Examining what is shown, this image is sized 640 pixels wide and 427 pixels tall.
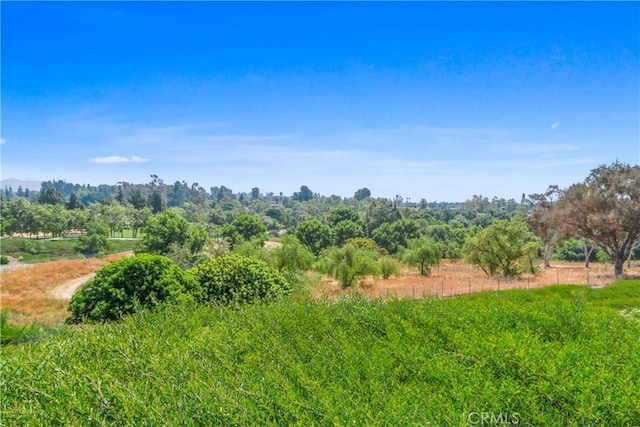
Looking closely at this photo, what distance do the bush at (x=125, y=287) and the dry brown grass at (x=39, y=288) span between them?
8034 millimetres

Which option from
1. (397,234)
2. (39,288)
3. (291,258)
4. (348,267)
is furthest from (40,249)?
(348,267)

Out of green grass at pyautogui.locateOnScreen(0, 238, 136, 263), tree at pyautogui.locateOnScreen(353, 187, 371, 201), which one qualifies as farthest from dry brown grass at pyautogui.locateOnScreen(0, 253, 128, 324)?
tree at pyautogui.locateOnScreen(353, 187, 371, 201)

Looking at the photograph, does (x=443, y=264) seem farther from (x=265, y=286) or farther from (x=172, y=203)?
(x=172, y=203)

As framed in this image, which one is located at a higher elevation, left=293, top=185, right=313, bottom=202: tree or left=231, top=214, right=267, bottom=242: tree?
left=293, top=185, right=313, bottom=202: tree

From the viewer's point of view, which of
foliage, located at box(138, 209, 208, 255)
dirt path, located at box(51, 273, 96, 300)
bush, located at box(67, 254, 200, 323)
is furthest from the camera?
foliage, located at box(138, 209, 208, 255)

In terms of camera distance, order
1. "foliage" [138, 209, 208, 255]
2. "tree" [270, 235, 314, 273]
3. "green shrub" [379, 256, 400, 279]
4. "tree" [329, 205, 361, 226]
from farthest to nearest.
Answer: "tree" [329, 205, 361, 226], "foliage" [138, 209, 208, 255], "green shrub" [379, 256, 400, 279], "tree" [270, 235, 314, 273]

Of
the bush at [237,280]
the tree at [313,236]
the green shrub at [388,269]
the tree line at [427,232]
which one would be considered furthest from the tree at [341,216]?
the bush at [237,280]

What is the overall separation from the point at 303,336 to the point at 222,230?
44610mm

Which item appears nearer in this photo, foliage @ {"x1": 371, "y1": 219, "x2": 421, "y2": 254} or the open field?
the open field

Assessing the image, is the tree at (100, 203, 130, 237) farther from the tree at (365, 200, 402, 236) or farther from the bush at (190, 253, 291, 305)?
the bush at (190, 253, 291, 305)

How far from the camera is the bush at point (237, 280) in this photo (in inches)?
470

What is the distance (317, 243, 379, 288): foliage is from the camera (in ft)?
90.3

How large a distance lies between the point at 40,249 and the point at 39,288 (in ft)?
120

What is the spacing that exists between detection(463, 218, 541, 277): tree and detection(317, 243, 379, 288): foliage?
24.6ft
